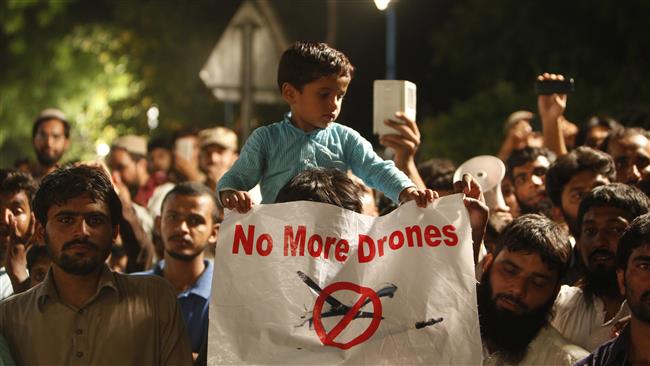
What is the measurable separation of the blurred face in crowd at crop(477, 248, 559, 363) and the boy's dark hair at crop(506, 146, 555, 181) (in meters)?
2.82

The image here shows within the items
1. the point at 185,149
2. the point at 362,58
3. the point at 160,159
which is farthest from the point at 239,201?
the point at 362,58

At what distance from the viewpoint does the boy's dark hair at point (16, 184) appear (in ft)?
23.0

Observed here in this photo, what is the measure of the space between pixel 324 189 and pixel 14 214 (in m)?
2.47

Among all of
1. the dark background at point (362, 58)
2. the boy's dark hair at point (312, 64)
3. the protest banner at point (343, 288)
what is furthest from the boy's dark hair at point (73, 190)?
the dark background at point (362, 58)

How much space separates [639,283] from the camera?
4836 mm

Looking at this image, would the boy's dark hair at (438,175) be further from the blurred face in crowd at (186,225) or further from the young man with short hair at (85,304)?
the young man with short hair at (85,304)

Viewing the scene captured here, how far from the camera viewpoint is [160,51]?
21219mm

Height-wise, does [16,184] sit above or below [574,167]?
below

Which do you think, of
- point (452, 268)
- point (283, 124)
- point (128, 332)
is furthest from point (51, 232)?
point (452, 268)

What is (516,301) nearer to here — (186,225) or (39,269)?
(186,225)

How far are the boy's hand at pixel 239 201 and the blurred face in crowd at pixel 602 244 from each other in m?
1.86

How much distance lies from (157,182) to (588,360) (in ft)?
23.0

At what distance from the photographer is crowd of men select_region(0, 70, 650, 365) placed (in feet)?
16.9

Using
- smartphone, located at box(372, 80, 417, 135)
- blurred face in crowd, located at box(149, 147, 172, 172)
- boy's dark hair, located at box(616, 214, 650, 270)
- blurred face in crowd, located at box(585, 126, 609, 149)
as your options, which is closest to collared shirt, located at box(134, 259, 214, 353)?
smartphone, located at box(372, 80, 417, 135)
